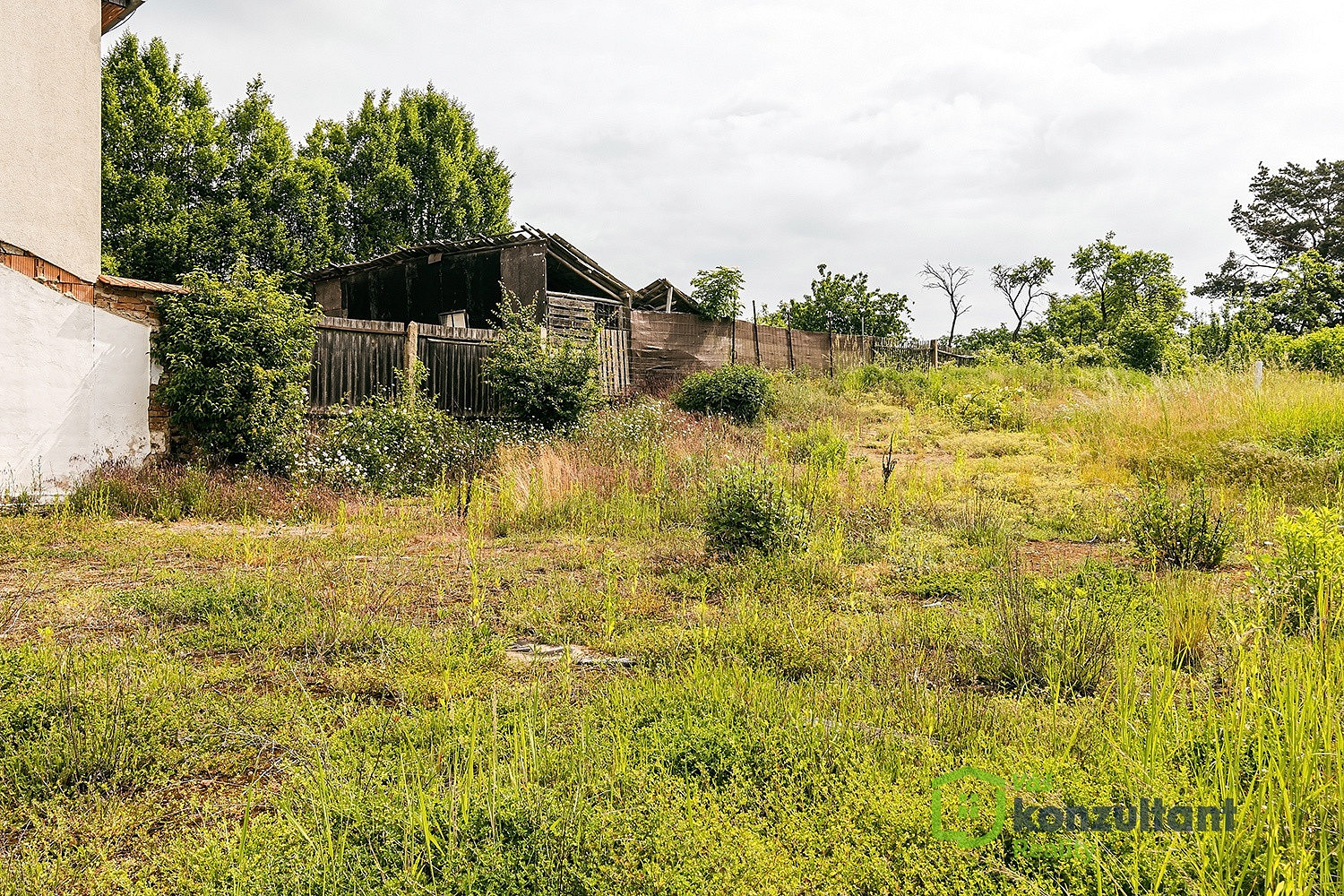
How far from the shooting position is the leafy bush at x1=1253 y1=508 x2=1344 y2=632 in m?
3.52

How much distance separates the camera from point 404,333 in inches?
478

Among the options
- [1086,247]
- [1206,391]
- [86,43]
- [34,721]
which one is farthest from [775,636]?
[1086,247]

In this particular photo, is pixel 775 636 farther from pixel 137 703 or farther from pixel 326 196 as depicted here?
pixel 326 196

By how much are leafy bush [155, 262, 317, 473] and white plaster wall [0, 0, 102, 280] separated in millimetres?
1146

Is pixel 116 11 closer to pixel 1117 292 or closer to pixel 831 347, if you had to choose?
pixel 831 347

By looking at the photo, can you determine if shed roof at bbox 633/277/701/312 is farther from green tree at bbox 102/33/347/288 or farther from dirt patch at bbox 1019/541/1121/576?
dirt patch at bbox 1019/541/1121/576

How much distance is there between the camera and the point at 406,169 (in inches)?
1146

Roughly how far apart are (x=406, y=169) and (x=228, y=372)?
23064 mm

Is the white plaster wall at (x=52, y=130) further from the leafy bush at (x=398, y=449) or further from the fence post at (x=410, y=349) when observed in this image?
the fence post at (x=410, y=349)

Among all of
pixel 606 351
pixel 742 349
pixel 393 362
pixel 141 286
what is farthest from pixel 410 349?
pixel 742 349

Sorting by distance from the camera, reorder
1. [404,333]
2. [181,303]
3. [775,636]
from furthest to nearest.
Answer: [404,333] → [181,303] → [775,636]

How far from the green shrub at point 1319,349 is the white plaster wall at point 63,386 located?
21.8 metres

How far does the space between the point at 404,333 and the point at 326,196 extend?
746 inches

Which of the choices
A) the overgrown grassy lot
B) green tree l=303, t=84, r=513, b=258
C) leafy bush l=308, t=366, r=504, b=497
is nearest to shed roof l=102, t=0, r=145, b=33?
leafy bush l=308, t=366, r=504, b=497
